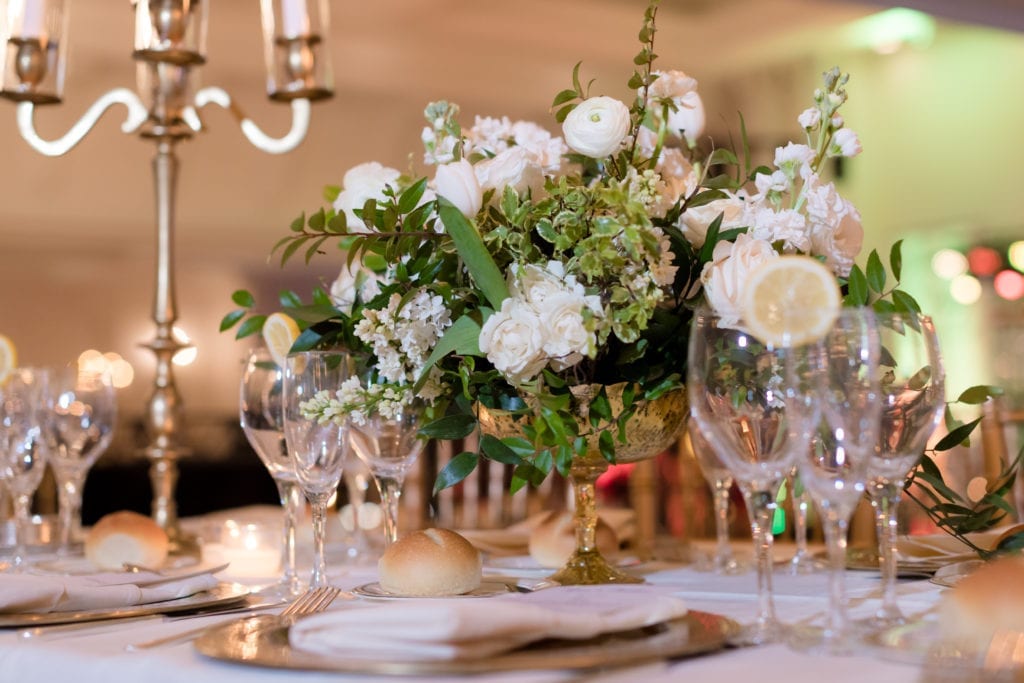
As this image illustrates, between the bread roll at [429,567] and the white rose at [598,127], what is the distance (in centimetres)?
43

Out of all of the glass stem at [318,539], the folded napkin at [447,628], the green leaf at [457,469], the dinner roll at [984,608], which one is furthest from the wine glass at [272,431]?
the dinner roll at [984,608]

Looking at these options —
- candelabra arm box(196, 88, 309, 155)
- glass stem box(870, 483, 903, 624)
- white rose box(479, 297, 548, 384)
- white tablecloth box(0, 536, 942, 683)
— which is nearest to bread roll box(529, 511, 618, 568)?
white tablecloth box(0, 536, 942, 683)

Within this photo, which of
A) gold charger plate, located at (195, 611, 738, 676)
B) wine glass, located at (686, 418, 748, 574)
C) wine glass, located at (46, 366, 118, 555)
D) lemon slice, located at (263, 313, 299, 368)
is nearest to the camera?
gold charger plate, located at (195, 611, 738, 676)

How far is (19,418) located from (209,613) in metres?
0.57

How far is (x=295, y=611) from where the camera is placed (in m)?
1.01

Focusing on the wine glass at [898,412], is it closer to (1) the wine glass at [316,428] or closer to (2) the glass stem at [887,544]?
(2) the glass stem at [887,544]

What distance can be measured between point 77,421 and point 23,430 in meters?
0.11

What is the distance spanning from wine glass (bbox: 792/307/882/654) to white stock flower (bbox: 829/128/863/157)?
16.4 inches

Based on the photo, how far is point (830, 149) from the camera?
1.28m

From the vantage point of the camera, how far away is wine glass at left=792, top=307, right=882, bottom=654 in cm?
88

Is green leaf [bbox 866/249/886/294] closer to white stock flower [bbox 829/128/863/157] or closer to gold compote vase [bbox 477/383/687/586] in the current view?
white stock flower [bbox 829/128/863/157]

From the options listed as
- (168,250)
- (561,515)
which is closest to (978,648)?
(561,515)

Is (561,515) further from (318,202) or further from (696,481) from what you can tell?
(318,202)

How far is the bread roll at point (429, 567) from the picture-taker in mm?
1140
